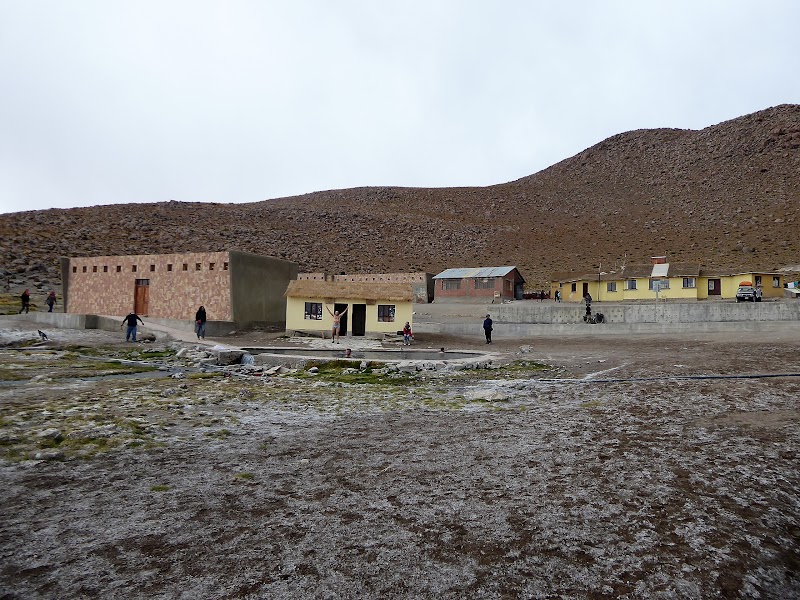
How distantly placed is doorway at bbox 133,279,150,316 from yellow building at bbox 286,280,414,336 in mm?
8607

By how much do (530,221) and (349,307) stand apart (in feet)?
233

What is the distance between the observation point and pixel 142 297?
96.9 ft

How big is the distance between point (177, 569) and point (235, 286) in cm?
2507

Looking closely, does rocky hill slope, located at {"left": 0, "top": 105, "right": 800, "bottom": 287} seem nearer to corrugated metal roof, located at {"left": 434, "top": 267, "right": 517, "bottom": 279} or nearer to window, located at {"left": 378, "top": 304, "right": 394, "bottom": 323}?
corrugated metal roof, located at {"left": 434, "top": 267, "right": 517, "bottom": 279}

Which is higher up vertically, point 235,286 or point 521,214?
point 521,214

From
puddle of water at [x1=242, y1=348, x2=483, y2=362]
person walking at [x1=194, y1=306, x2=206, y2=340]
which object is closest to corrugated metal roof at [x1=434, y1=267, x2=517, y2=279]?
puddle of water at [x1=242, y1=348, x2=483, y2=362]

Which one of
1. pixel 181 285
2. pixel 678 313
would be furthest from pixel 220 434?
pixel 678 313

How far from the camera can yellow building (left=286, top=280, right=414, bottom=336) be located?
27.2m

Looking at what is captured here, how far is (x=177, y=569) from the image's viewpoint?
11.6 feet

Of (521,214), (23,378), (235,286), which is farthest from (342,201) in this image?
(23,378)

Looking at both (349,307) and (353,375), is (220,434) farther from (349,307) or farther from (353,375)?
(349,307)

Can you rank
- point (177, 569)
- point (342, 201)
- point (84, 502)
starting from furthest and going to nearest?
point (342, 201)
point (84, 502)
point (177, 569)

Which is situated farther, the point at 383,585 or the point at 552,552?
the point at 552,552

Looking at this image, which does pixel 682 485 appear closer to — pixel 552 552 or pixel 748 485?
pixel 748 485
